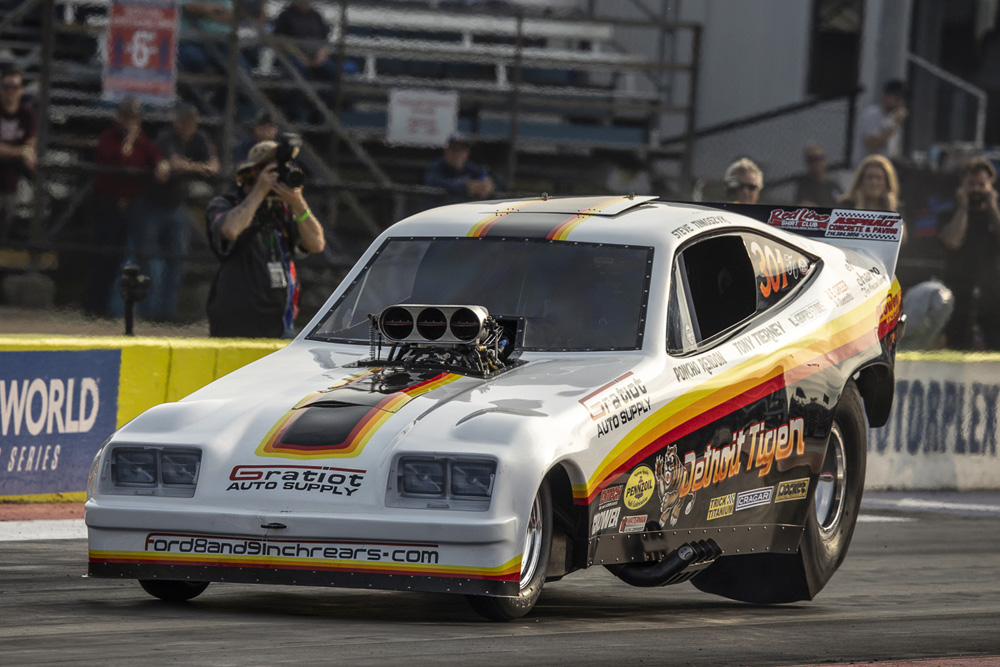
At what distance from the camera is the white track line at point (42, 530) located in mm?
8672

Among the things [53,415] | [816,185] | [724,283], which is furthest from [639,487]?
[816,185]

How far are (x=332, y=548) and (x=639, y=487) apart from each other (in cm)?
117

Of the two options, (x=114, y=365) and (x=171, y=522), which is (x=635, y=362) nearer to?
(x=171, y=522)

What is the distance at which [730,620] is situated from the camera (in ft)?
22.4

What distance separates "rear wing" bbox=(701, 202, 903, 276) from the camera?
27.6 ft

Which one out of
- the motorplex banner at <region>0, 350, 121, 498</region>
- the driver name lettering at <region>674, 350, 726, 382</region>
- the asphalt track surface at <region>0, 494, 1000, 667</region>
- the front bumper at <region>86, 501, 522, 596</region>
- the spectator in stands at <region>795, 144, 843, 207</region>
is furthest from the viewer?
the spectator in stands at <region>795, 144, 843, 207</region>

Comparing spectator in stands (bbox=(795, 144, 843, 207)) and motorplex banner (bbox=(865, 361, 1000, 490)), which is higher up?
spectator in stands (bbox=(795, 144, 843, 207))

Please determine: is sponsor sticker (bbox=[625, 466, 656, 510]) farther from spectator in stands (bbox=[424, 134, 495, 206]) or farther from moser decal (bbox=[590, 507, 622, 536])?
spectator in stands (bbox=[424, 134, 495, 206])

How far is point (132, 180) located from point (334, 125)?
138 inches

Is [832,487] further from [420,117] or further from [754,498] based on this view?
[420,117]

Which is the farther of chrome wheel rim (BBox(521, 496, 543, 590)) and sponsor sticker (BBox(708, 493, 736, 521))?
sponsor sticker (BBox(708, 493, 736, 521))

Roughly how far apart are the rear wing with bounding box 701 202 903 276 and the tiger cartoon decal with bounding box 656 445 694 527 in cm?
224

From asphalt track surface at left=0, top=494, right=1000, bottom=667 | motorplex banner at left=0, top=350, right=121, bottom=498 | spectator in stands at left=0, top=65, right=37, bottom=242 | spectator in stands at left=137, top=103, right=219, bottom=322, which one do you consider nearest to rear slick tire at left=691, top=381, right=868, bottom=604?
asphalt track surface at left=0, top=494, right=1000, bottom=667

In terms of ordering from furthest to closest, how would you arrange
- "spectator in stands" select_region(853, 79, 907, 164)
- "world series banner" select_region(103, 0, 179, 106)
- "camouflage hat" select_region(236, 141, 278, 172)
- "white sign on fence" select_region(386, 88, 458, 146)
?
"spectator in stands" select_region(853, 79, 907, 164) < "white sign on fence" select_region(386, 88, 458, 146) < "world series banner" select_region(103, 0, 179, 106) < "camouflage hat" select_region(236, 141, 278, 172)
